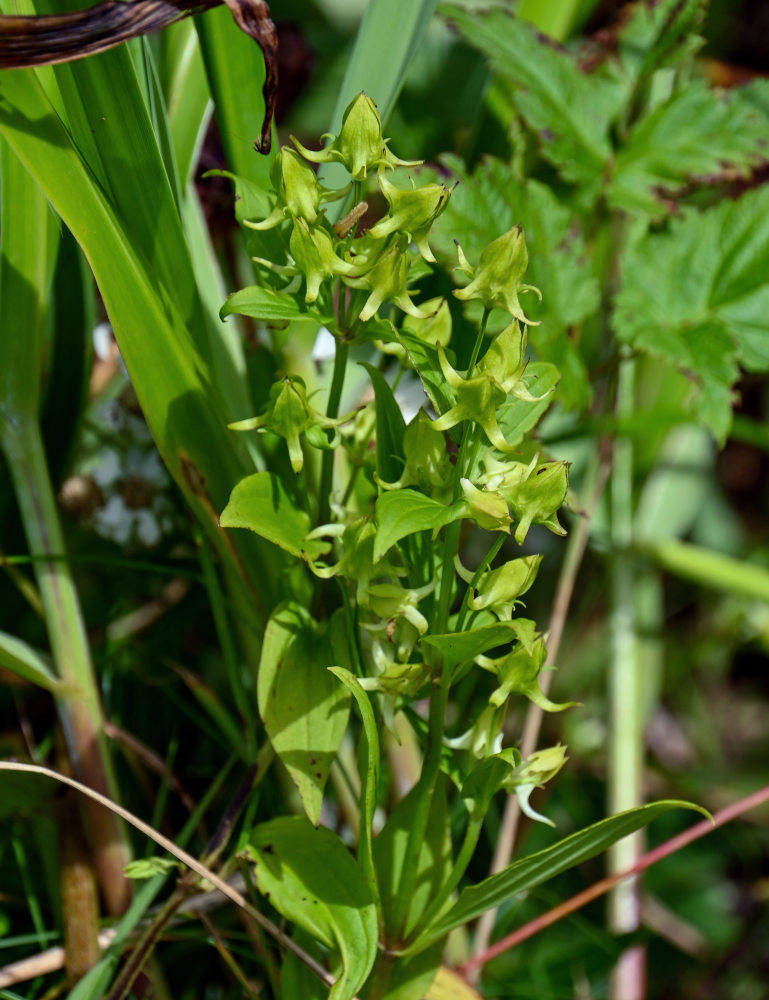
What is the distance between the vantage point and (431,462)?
A: 0.40 m

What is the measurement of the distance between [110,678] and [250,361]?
28cm

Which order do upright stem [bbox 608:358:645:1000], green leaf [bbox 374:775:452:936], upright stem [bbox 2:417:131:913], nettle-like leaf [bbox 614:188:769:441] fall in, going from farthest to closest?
upright stem [bbox 608:358:645:1000], nettle-like leaf [bbox 614:188:769:441], upright stem [bbox 2:417:131:913], green leaf [bbox 374:775:452:936]

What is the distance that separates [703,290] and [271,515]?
1.52 ft

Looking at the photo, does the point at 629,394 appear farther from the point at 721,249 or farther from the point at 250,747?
the point at 250,747

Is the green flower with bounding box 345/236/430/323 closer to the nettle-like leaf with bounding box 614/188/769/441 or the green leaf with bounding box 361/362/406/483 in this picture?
the green leaf with bounding box 361/362/406/483

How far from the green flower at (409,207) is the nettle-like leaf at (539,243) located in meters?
0.25

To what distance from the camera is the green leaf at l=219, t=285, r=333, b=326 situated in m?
0.39

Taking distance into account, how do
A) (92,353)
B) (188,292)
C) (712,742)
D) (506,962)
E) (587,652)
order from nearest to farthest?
(188,292) → (92,353) → (506,962) → (587,652) → (712,742)

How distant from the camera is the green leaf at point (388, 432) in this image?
43 centimetres

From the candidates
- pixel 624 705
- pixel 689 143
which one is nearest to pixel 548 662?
pixel 624 705

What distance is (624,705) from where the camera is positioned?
3.01 feet

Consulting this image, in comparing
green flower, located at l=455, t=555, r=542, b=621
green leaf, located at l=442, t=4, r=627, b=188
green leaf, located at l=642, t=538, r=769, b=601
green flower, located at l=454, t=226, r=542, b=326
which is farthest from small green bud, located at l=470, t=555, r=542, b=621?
green leaf, located at l=642, t=538, r=769, b=601

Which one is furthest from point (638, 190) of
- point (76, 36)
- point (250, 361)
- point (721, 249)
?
point (76, 36)

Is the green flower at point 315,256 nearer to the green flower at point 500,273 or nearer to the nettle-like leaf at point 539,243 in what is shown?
the green flower at point 500,273
